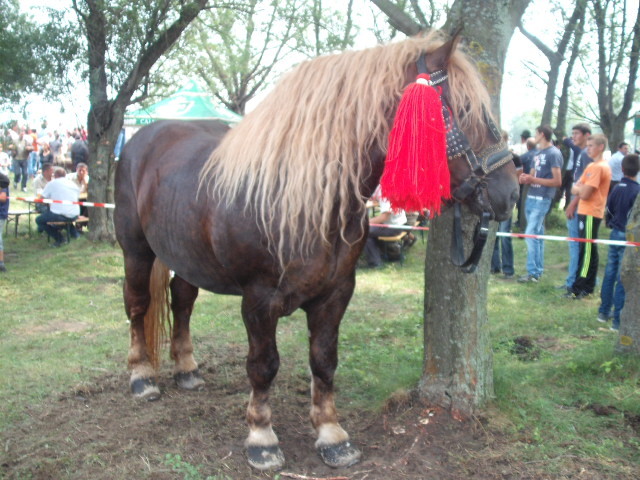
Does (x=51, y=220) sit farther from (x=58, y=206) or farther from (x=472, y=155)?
(x=472, y=155)

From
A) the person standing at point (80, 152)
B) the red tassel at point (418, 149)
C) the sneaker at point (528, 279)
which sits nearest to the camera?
the red tassel at point (418, 149)

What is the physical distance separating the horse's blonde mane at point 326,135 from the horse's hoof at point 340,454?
1.08 m

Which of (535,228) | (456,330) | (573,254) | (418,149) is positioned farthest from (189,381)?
(535,228)

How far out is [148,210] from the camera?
3.77 meters

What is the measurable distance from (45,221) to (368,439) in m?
9.03

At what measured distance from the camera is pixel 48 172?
1198cm

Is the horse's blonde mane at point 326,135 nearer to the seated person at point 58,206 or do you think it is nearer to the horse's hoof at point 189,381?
the horse's hoof at point 189,381

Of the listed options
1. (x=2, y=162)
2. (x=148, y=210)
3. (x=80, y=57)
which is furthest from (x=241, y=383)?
(x=2, y=162)

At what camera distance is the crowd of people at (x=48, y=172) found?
1041cm

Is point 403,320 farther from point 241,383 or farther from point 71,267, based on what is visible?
point 71,267

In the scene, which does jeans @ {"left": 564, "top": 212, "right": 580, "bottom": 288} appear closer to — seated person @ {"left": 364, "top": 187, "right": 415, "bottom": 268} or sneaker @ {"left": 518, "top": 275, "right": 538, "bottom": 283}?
sneaker @ {"left": 518, "top": 275, "right": 538, "bottom": 283}

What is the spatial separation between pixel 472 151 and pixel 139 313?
9.10 feet

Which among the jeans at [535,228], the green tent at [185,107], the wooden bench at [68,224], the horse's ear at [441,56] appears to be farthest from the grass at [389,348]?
the green tent at [185,107]

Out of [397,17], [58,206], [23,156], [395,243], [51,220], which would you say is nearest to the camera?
[397,17]
